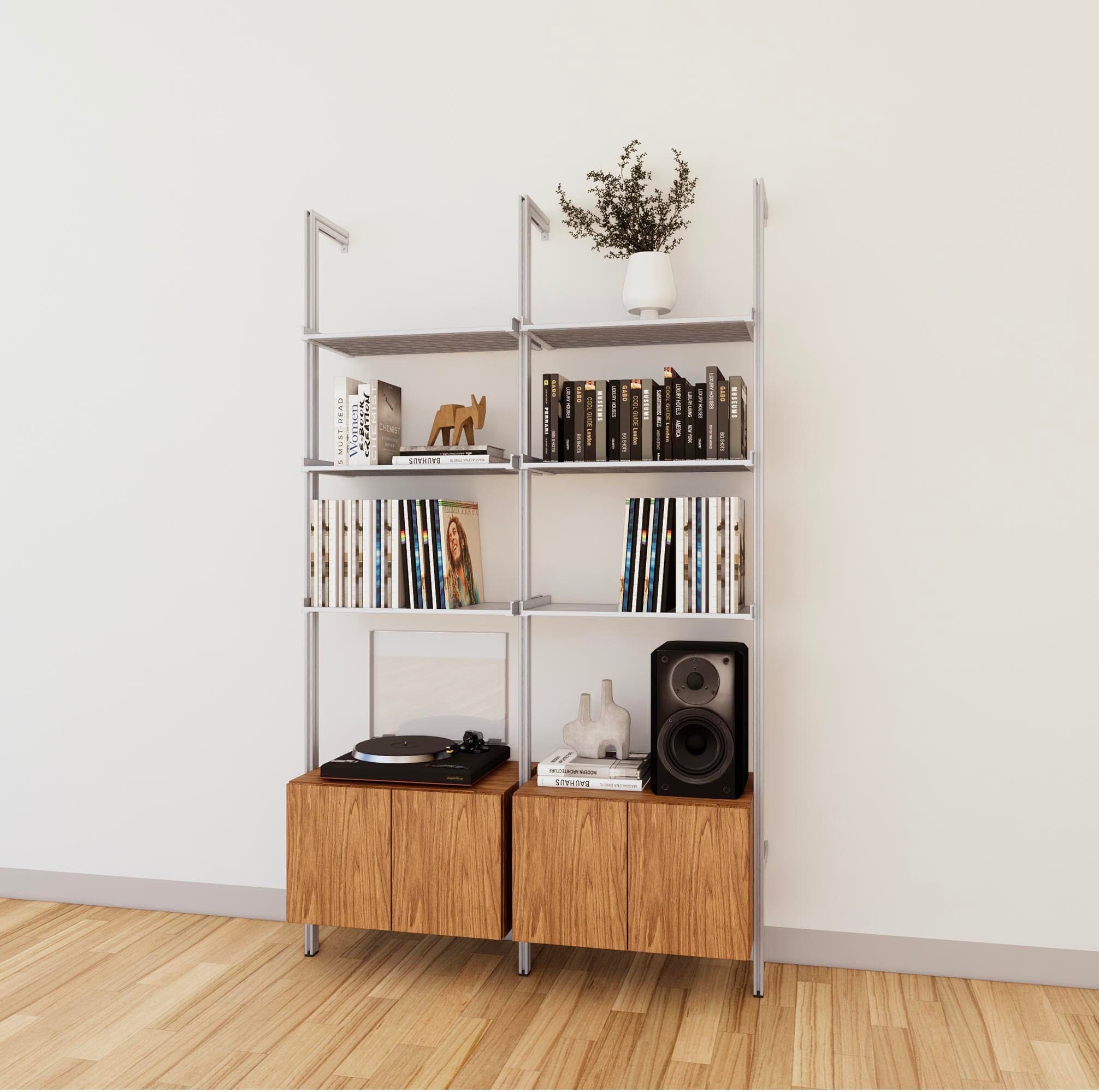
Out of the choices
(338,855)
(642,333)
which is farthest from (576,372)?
(338,855)

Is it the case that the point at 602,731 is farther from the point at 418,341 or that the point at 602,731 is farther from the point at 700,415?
the point at 418,341

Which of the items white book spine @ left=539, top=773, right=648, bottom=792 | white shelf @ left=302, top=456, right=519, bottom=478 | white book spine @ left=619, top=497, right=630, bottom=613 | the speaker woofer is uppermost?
white shelf @ left=302, top=456, right=519, bottom=478

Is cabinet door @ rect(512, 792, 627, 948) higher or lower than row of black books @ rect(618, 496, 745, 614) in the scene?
lower

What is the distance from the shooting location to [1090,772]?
2760mm

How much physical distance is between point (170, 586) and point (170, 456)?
44 centimetres

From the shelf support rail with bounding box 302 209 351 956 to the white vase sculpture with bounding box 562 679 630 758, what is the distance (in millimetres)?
776

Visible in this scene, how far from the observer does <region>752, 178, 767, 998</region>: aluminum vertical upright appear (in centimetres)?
264

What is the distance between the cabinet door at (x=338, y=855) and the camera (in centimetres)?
279

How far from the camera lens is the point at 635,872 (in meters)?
2.63

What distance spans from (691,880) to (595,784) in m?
0.35

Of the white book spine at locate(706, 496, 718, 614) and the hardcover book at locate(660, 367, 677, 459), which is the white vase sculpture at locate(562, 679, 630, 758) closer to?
the white book spine at locate(706, 496, 718, 614)

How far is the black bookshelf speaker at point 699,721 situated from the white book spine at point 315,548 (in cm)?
101

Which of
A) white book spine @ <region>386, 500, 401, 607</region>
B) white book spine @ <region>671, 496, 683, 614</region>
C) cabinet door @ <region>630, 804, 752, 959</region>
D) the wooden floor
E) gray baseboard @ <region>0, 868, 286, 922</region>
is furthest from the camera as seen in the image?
gray baseboard @ <region>0, 868, 286, 922</region>

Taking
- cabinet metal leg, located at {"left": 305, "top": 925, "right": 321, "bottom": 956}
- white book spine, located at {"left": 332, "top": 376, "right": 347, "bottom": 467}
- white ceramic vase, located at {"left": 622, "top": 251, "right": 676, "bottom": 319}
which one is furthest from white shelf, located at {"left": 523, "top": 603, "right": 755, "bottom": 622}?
cabinet metal leg, located at {"left": 305, "top": 925, "right": 321, "bottom": 956}
